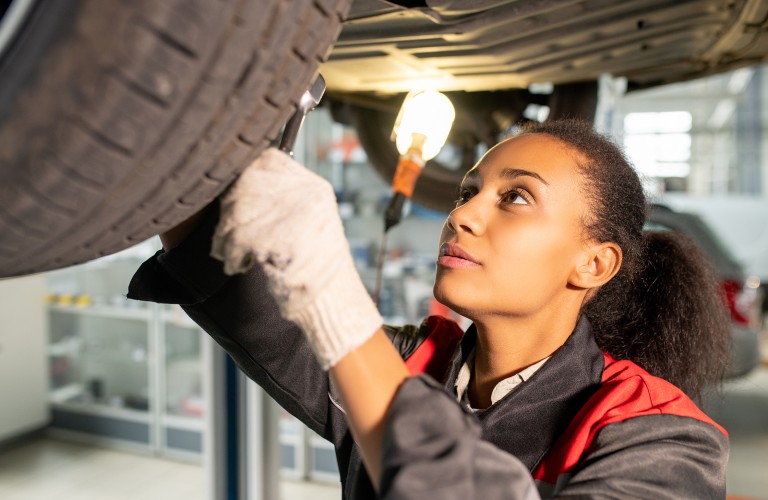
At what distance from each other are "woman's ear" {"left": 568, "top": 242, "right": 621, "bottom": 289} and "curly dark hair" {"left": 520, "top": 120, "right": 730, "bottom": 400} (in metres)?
0.02

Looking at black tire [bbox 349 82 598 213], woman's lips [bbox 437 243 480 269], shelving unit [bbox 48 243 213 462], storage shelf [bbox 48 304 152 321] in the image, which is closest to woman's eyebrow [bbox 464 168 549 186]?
woman's lips [bbox 437 243 480 269]

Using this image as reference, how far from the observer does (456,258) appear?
2.21 ft

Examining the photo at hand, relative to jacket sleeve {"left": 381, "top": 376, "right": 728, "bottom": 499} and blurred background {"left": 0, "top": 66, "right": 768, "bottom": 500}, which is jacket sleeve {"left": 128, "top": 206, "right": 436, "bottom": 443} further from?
blurred background {"left": 0, "top": 66, "right": 768, "bottom": 500}

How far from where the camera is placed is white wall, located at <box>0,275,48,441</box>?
2.77 m

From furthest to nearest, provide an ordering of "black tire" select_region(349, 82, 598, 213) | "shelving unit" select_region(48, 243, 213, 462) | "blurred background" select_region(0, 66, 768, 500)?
"shelving unit" select_region(48, 243, 213, 462) < "blurred background" select_region(0, 66, 768, 500) < "black tire" select_region(349, 82, 598, 213)

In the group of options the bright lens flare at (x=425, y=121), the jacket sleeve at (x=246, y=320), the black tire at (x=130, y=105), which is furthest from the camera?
the bright lens flare at (x=425, y=121)

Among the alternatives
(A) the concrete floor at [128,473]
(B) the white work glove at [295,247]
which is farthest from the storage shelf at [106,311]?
(B) the white work glove at [295,247]

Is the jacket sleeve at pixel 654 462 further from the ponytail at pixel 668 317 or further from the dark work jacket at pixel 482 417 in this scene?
the ponytail at pixel 668 317

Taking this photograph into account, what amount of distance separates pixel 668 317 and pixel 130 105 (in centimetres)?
72

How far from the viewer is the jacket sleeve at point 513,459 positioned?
1.40ft

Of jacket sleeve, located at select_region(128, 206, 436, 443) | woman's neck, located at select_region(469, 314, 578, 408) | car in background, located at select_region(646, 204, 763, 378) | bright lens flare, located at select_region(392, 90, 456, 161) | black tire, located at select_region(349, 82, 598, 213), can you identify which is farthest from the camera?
car in background, located at select_region(646, 204, 763, 378)

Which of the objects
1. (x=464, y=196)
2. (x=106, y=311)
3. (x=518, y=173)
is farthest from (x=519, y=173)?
(x=106, y=311)

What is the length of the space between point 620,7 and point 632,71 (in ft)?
1.30

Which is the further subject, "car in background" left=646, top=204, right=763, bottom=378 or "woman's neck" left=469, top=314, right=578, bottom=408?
"car in background" left=646, top=204, right=763, bottom=378
